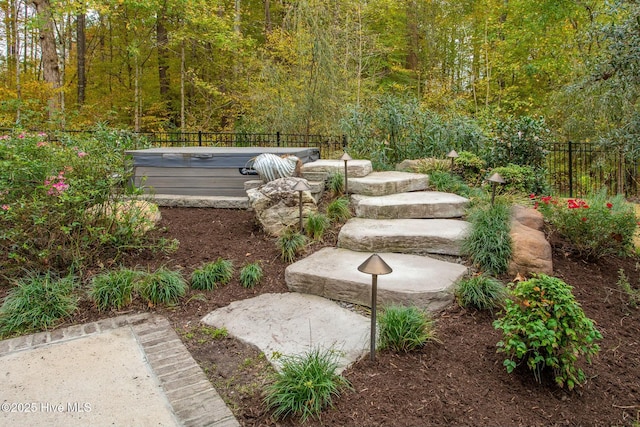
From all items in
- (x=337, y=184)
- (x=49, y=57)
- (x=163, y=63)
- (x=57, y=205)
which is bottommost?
(x=57, y=205)

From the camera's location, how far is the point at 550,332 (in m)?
1.81

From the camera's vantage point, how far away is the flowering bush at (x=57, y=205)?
10.1ft

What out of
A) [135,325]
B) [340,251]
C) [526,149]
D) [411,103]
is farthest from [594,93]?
[135,325]

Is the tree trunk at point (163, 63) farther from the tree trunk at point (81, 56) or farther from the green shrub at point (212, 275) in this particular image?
the green shrub at point (212, 275)

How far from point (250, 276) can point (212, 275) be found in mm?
287

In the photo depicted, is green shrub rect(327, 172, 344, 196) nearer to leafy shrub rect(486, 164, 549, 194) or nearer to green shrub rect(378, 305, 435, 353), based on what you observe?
leafy shrub rect(486, 164, 549, 194)

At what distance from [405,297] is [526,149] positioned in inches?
157

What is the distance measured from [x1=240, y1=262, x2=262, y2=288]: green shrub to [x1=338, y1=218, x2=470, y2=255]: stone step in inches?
31.5

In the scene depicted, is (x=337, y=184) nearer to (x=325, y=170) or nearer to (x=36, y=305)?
(x=325, y=170)

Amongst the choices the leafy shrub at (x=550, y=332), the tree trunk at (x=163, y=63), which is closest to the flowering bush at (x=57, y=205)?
the leafy shrub at (x=550, y=332)

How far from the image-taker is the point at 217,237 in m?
4.14

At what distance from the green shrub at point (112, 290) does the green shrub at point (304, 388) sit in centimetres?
148

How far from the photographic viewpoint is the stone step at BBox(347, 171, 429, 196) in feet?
15.1

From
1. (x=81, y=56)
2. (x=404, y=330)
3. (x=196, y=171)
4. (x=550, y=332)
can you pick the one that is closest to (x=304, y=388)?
(x=404, y=330)
